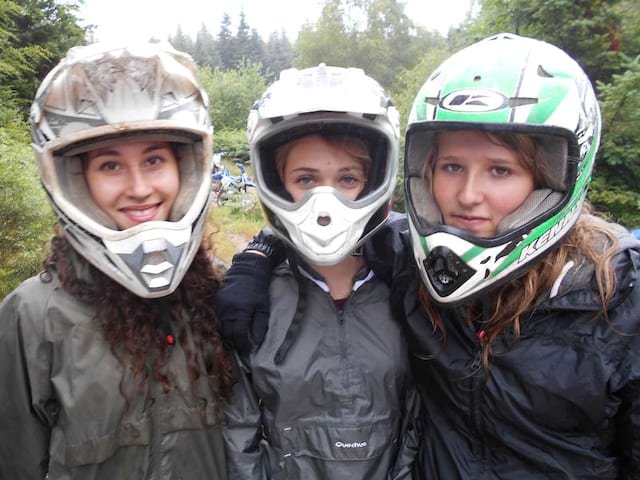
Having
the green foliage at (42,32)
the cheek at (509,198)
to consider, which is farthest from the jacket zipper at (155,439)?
the green foliage at (42,32)

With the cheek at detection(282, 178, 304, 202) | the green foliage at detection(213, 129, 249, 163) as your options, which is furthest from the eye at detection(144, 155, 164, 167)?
the green foliage at detection(213, 129, 249, 163)

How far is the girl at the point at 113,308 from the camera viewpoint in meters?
1.76

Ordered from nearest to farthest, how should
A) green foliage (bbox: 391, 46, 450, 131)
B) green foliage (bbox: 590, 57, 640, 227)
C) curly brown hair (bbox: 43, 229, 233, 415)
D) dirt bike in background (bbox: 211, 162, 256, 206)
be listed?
curly brown hair (bbox: 43, 229, 233, 415) < green foliage (bbox: 590, 57, 640, 227) < green foliage (bbox: 391, 46, 450, 131) < dirt bike in background (bbox: 211, 162, 256, 206)

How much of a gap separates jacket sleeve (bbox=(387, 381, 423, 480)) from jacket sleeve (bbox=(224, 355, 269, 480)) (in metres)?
0.54

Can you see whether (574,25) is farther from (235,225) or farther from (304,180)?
(235,225)

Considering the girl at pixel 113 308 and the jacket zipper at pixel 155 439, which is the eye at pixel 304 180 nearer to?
the girl at pixel 113 308

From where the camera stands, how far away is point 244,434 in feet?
6.44

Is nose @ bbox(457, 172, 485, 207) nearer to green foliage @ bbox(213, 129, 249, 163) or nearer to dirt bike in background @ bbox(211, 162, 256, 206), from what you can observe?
dirt bike in background @ bbox(211, 162, 256, 206)

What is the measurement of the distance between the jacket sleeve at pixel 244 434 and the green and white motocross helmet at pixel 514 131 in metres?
0.85

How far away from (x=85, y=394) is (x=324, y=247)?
3.42ft

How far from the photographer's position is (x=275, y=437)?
193 cm

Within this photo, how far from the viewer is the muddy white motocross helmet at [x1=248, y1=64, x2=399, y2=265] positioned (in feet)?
6.64

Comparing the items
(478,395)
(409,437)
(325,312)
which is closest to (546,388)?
(478,395)

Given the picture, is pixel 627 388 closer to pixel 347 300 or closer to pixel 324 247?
pixel 347 300
